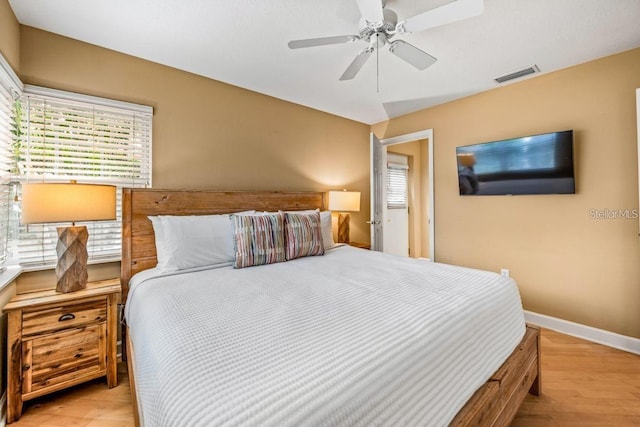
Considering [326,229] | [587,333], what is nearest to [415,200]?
[326,229]

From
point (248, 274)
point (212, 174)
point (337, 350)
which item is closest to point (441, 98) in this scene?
point (212, 174)

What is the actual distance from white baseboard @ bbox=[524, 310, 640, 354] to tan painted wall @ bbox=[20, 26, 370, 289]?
2721mm

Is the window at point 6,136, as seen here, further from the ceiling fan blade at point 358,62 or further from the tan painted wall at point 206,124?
the ceiling fan blade at point 358,62

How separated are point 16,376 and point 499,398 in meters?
2.61

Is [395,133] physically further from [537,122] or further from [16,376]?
[16,376]

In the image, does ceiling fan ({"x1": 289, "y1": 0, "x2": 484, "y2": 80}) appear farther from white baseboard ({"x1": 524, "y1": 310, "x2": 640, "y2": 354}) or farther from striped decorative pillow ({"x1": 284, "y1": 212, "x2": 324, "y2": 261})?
white baseboard ({"x1": 524, "y1": 310, "x2": 640, "y2": 354})

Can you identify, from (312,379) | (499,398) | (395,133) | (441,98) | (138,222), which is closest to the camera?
(312,379)

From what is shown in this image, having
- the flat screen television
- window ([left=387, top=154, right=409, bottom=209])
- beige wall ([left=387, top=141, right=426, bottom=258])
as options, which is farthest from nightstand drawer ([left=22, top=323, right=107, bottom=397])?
beige wall ([left=387, top=141, right=426, bottom=258])

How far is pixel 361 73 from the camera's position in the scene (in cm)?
277

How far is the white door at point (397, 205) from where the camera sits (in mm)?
5137

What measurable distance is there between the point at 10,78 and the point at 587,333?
4.90 metres

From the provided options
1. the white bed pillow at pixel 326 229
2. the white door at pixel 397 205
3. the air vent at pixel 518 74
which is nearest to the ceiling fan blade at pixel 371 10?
the white bed pillow at pixel 326 229

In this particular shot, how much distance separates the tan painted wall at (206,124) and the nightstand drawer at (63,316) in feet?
1.60

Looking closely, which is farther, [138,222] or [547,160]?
[547,160]
